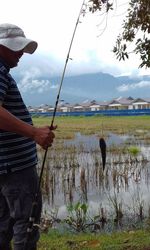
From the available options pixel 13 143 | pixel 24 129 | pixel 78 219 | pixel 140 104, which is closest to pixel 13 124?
pixel 24 129

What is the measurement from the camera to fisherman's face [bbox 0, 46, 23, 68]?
10.8 ft

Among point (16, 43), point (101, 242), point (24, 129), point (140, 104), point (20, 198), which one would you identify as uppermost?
point (140, 104)

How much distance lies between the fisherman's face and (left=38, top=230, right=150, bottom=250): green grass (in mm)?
3085

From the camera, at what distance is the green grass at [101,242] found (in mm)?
5789

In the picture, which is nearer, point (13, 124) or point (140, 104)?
point (13, 124)

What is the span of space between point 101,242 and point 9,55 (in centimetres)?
357

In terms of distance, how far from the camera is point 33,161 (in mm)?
3467

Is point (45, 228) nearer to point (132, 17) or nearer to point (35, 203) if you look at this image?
point (132, 17)

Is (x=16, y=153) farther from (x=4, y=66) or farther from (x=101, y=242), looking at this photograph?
(x=101, y=242)

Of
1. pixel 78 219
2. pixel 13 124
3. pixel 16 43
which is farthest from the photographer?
pixel 78 219

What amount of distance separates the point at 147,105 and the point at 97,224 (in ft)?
360

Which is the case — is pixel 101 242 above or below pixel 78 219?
below

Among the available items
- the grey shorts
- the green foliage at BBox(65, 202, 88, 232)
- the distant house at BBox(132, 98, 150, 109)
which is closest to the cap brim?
the grey shorts

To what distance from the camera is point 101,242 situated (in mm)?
6172
